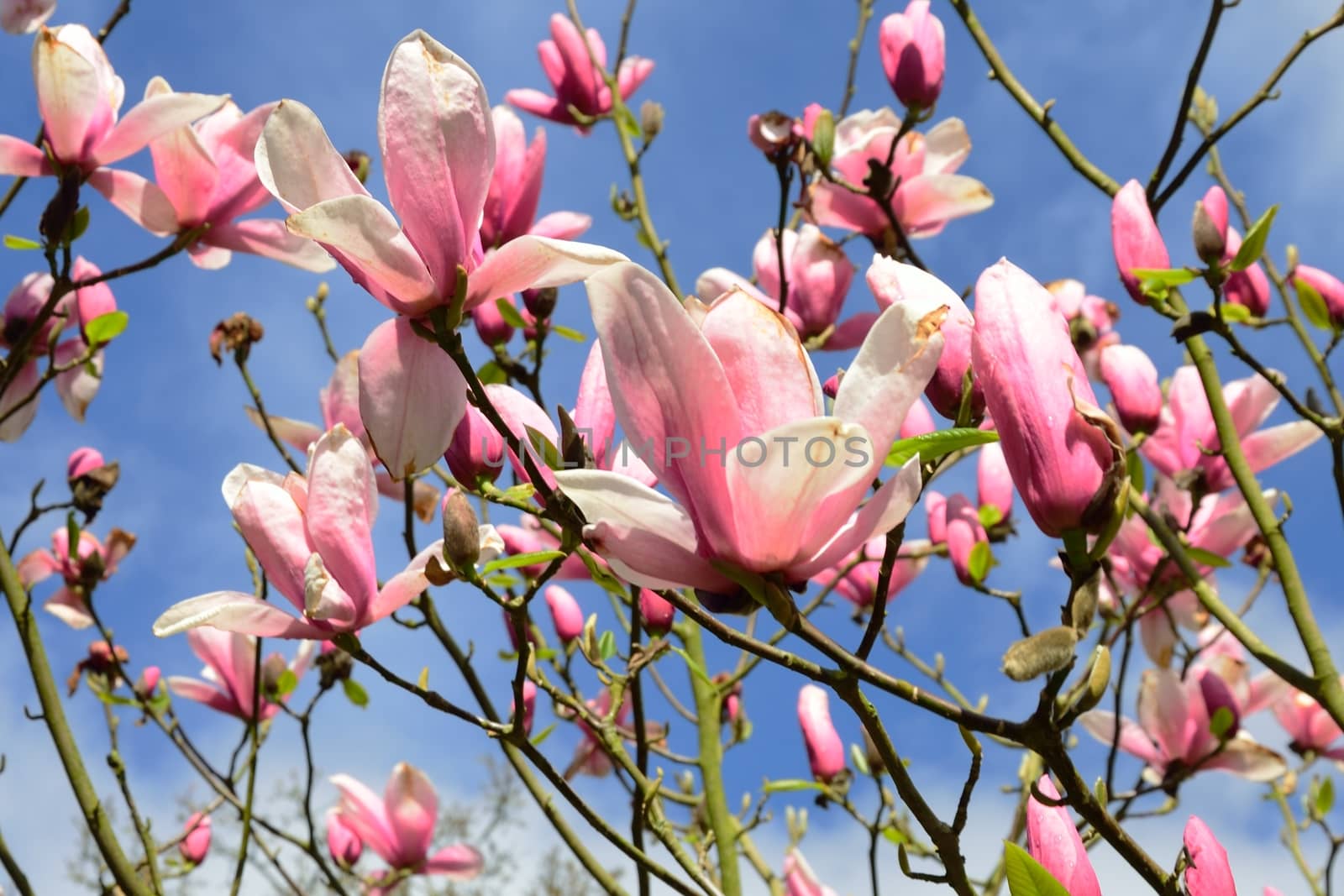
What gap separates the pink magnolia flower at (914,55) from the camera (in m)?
1.98

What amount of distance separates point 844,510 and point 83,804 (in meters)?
1.33

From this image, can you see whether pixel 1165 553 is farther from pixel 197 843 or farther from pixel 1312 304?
pixel 197 843

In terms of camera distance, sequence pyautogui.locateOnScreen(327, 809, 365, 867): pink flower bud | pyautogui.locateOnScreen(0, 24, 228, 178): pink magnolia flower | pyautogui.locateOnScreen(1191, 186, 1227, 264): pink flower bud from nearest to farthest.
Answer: pyautogui.locateOnScreen(1191, 186, 1227, 264): pink flower bud
pyautogui.locateOnScreen(0, 24, 228, 178): pink magnolia flower
pyautogui.locateOnScreen(327, 809, 365, 867): pink flower bud

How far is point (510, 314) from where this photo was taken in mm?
1825

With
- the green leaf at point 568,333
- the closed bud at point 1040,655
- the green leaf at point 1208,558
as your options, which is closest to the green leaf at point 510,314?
the green leaf at point 568,333

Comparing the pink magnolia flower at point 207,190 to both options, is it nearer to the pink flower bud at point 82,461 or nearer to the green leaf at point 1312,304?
the pink flower bud at point 82,461

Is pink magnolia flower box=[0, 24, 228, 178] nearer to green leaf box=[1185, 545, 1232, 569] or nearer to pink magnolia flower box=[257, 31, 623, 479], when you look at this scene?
pink magnolia flower box=[257, 31, 623, 479]

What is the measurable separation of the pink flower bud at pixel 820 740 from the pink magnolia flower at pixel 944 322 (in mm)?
1408

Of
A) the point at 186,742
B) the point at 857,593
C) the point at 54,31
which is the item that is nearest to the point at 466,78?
the point at 54,31

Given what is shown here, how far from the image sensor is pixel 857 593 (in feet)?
8.53

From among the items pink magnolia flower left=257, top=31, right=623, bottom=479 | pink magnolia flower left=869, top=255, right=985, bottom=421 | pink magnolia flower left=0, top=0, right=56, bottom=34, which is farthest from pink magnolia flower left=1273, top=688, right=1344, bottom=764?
pink magnolia flower left=0, top=0, right=56, bottom=34

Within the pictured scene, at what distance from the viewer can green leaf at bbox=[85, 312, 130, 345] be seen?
1972mm

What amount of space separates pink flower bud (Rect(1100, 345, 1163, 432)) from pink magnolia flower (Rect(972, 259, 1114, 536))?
1.23 metres

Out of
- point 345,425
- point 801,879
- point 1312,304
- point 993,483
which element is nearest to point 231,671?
point 345,425
